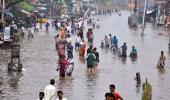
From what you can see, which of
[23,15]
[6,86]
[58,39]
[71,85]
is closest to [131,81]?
[71,85]

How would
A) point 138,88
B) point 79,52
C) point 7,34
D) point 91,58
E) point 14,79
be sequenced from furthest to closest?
point 7,34, point 79,52, point 91,58, point 14,79, point 138,88

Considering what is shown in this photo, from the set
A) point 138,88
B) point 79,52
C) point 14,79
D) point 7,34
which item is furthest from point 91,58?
point 7,34

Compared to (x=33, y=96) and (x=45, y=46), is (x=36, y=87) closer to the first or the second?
(x=33, y=96)

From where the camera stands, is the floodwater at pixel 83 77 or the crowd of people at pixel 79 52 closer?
the crowd of people at pixel 79 52

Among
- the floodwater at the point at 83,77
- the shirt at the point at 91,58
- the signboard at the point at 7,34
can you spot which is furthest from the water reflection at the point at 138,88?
the signboard at the point at 7,34

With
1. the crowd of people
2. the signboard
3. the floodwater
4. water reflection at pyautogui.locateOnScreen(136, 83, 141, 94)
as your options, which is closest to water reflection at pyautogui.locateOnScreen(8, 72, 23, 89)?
the floodwater

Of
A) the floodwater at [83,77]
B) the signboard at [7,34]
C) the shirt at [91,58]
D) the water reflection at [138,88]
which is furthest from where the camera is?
the signboard at [7,34]

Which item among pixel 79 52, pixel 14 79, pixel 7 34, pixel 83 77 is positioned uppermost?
pixel 7 34

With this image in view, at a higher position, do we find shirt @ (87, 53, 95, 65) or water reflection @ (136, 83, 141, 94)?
shirt @ (87, 53, 95, 65)

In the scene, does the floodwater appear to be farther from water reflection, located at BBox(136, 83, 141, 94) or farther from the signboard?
the signboard

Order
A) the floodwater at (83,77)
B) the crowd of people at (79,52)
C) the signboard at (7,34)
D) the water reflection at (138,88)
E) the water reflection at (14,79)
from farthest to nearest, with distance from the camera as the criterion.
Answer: the signboard at (7,34) → the water reflection at (14,79) → the water reflection at (138,88) → the floodwater at (83,77) → the crowd of people at (79,52)

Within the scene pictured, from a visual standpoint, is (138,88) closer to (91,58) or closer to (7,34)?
(91,58)

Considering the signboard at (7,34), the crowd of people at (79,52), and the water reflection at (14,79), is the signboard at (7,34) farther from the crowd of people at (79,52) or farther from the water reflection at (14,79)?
the water reflection at (14,79)

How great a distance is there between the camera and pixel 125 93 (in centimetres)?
2597
